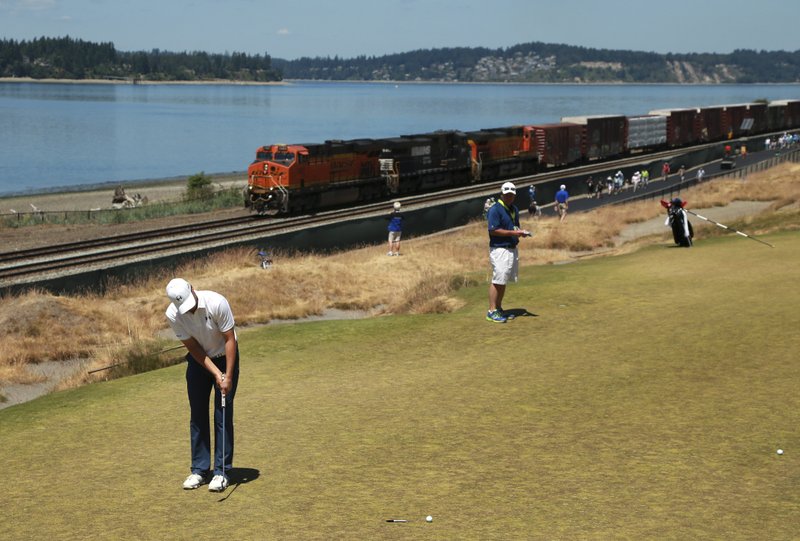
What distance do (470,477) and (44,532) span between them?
3586 millimetres

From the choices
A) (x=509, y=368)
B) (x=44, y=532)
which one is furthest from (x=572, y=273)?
(x=44, y=532)

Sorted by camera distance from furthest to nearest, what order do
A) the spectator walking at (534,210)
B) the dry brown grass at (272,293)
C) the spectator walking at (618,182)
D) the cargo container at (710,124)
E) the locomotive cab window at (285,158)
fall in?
the cargo container at (710,124), the spectator walking at (618,182), the locomotive cab window at (285,158), the spectator walking at (534,210), the dry brown grass at (272,293)

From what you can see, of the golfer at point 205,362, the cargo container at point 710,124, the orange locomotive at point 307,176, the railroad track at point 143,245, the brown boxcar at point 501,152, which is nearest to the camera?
the golfer at point 205,362

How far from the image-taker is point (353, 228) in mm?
33719

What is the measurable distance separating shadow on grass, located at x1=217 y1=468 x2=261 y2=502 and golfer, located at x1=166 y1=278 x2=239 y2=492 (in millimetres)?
128

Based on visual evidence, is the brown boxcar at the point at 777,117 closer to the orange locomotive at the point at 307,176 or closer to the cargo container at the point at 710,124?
the cargo container at the point at 710,124

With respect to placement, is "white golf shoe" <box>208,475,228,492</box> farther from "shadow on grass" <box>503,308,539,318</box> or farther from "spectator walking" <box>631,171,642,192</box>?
"spectator walking" <box>631,171,642,192</box>

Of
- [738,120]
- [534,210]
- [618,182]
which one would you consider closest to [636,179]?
[618,182]

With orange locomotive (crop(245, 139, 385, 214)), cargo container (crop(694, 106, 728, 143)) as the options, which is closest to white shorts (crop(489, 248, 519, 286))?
orange locomotive (crop(245, 139, 385, 214))

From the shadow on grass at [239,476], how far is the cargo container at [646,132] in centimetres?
7551

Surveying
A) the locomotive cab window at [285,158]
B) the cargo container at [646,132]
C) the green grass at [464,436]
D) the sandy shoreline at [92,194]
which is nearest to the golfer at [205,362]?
the green grass at [464,436]

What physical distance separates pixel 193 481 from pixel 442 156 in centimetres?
5116

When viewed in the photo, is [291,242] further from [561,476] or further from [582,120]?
[582,120]

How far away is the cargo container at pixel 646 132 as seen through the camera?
3191 inches
